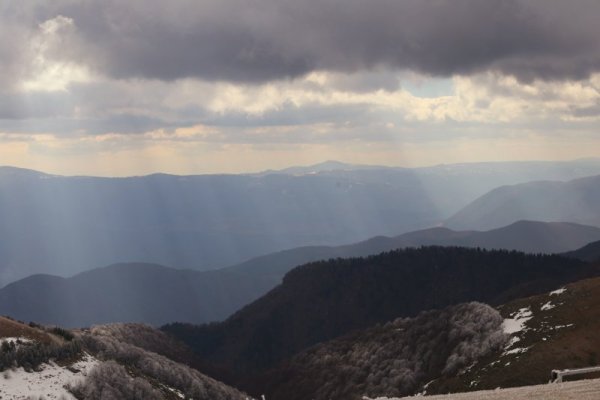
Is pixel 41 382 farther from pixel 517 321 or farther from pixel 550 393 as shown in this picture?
pixel 517 321

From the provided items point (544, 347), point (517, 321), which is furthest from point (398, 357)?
point (544, 347)

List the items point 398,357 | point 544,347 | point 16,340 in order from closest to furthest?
point 544,347 → point 16,340 → point 398,357

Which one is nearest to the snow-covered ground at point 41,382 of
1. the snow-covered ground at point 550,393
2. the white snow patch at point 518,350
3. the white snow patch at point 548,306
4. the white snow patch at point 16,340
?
the white snow patch at point 16,340

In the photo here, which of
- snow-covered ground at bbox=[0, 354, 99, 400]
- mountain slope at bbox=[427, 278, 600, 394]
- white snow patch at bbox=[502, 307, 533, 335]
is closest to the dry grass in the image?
snow-covered ground at bbox=[0, 354, 99, 400]

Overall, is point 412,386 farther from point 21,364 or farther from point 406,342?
point 21,364

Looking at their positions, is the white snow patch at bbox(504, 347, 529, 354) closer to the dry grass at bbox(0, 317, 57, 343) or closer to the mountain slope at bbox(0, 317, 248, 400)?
the mountain slope at bbox(0, 317, 248, 400)

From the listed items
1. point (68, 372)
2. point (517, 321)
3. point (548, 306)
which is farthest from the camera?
point (517, 321)
